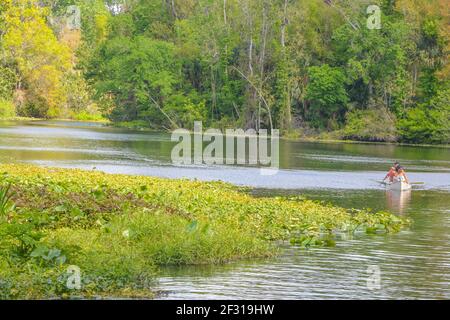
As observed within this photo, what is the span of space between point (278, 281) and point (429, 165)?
45.9m

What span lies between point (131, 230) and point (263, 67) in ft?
270

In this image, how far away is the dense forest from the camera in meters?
96.6

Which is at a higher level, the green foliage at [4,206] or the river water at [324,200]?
the green foliage at [4,206]

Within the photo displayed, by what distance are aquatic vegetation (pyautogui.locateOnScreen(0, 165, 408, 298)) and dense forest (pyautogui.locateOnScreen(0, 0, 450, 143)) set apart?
6391cm

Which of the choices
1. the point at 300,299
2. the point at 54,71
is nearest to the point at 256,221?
the point at 300,299

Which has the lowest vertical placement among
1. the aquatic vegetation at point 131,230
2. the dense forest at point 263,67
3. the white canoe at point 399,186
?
the white canoe at point 399,186

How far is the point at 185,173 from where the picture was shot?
50375mm

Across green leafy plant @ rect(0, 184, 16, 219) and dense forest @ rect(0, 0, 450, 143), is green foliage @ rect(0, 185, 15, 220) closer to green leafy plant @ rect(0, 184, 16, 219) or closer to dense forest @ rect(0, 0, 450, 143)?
green leafy plant @ rect(0, 184, 16, 219)

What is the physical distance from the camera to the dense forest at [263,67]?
3804 inches

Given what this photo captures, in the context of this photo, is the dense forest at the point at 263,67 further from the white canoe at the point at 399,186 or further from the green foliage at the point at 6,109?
the white canoe at the point at 399,186

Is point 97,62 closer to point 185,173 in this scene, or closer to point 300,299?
point 185,173

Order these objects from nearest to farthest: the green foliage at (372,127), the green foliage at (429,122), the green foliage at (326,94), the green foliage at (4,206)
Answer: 1. the green foliage at (4,206)
2. the green foliage at (429,122)
3. the green foliage at (372,127)
4. the green foliage at (326,94)

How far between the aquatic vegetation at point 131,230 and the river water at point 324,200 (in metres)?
0.72

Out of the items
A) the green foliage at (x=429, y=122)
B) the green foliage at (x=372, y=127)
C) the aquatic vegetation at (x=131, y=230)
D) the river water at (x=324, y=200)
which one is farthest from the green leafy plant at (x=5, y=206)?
the green foliage at (x=372, y=127)
